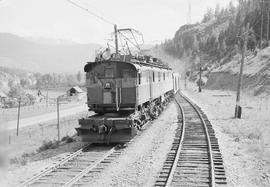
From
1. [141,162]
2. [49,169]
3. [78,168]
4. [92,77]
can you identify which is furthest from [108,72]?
[49,169]

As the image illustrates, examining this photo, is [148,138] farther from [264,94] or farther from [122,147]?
[264,94]

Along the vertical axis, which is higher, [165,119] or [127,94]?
[127,94]

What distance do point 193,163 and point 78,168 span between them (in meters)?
3.71

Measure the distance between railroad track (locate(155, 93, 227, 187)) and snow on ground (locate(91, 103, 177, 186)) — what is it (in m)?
0.33

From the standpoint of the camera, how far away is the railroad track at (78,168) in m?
8.48

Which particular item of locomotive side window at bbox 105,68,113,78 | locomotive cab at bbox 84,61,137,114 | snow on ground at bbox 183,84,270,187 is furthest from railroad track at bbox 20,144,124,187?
snow on ground at bbox 183,84,270,187

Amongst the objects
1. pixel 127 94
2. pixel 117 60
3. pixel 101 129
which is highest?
pixel 117 60

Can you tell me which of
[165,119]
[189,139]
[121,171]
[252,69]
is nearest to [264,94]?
[252,69]

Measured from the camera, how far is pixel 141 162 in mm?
10391

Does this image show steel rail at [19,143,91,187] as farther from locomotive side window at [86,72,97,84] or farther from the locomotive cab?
locomotive side window at [86,72,97,84]

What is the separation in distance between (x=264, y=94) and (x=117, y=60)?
28898 mm

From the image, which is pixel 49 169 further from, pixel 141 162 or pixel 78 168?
pixel 141 162

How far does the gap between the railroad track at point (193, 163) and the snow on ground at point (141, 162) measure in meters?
0.33

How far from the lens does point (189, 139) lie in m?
13.9
